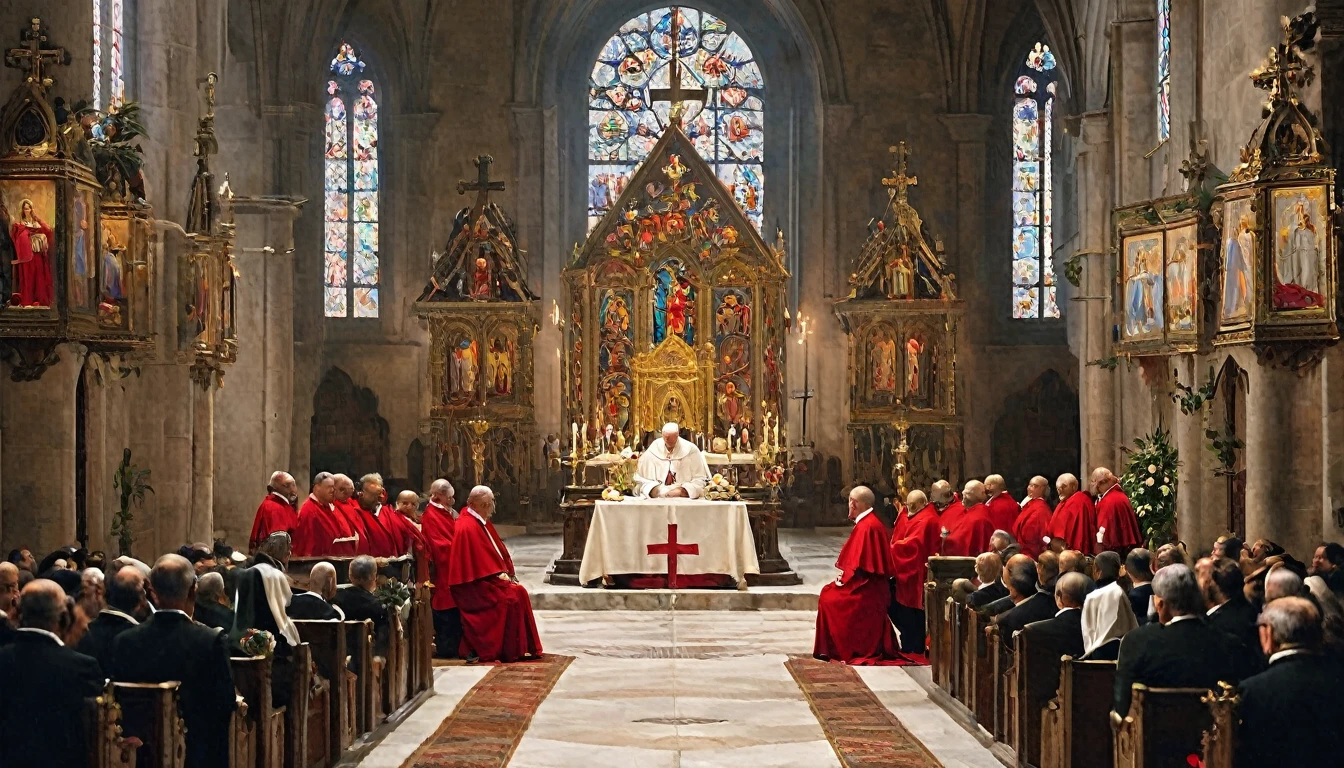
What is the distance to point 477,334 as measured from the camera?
84.1 feet

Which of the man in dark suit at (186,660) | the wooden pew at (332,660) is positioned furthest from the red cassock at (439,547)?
the man in dark suit at (186,660)

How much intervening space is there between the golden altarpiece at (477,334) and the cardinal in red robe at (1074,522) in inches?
403

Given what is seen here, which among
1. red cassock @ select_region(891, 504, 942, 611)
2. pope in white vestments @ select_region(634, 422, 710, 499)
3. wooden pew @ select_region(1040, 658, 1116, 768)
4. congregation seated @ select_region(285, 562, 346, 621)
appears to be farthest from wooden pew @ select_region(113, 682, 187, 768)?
pope in white vestments @ select_region(634, 422, 710, 499)

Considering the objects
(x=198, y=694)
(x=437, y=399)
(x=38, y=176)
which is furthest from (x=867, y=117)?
(x=198, y=694)

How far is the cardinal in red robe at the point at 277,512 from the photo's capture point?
1552cm

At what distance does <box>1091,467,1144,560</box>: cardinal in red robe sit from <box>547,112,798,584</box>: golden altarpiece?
632cm

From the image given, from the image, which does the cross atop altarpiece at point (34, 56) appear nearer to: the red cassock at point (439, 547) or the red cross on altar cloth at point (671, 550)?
the red cassock at point (439, 547)

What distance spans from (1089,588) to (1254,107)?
7.49 meters

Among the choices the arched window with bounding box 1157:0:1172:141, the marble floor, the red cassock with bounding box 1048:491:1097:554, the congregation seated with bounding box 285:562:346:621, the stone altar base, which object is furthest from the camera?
the arched window with bounding box 1157:0:1172:141

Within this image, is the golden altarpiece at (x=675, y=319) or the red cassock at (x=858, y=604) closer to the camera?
the red cassock at (x=858, y=604)

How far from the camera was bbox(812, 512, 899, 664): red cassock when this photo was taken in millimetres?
15195

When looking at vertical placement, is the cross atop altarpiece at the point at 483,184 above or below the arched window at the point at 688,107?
below

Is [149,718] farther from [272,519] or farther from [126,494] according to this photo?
[126,494]

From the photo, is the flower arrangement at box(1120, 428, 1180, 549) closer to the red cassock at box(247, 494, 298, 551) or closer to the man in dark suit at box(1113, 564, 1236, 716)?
the red cassock at box(247, 494, 298, 551)
